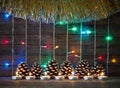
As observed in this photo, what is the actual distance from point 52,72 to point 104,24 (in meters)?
2.61

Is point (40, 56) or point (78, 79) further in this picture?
point (40, 56)

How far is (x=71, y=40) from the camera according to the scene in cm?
1178

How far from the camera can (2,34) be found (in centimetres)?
1155

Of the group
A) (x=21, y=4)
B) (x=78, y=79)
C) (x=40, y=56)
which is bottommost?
(x=78, y=79)

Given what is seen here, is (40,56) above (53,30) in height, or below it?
below

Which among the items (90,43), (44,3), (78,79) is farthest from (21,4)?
(90,43)

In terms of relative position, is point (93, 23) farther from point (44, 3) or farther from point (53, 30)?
point (44, 3)

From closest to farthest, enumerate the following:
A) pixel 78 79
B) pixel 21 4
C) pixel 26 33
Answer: pixel 21 4, pixel 78 79, pixel 26 33

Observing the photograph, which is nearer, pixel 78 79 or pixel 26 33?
pixel 78 79

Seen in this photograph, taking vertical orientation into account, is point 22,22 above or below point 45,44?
above

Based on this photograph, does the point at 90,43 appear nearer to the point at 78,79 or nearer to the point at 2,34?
the point at 78,79

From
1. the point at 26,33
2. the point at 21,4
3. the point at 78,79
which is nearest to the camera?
the point at 21,4

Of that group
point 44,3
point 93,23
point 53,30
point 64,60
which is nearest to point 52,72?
point 64,60

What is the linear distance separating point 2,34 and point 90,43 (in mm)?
3148
